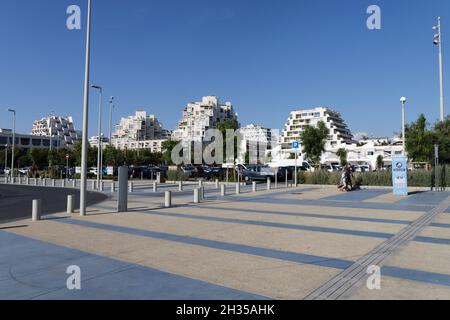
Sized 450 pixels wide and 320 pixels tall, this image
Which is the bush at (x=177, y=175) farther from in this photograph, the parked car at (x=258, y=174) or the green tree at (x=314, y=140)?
the green tree at (x=314, y=140)

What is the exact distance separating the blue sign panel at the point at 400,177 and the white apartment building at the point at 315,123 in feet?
354

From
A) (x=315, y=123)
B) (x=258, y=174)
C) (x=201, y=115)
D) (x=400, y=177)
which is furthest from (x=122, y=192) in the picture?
(x=201, y=115)

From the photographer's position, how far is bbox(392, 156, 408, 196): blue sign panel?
18.4m

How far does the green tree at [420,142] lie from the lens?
3156 centimetres

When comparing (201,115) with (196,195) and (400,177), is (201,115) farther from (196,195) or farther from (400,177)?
(196,195)

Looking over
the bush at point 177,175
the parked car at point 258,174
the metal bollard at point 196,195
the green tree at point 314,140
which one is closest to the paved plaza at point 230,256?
the metal bollard at point 196,195

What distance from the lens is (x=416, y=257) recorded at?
6.40 m

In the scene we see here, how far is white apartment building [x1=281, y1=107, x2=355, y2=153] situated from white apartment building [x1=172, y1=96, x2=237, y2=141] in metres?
24.3

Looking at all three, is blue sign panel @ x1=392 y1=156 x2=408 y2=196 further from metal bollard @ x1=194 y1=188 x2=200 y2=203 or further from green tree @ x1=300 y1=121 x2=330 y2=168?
green tree @ x1=300 y1=121 x2=330 y2=168

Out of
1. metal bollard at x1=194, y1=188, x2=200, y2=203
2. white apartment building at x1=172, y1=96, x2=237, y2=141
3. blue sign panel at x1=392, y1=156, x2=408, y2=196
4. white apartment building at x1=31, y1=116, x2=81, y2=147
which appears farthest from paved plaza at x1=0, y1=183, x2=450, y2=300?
white apartment building at x1=31, y1=116, x2=81, y2=147

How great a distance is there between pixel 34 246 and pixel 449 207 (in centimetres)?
1378

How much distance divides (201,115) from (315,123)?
Result: 165ft

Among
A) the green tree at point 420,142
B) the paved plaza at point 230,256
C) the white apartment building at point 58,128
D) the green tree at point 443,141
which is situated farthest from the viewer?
the white apartment building at point 58,128

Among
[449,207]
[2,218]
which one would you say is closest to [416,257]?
[449,207]
